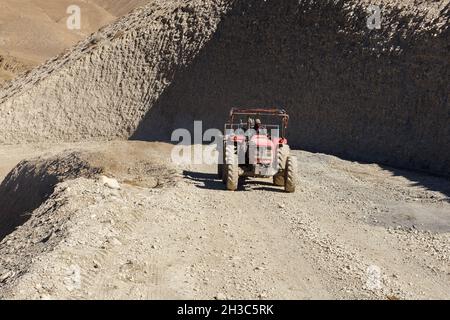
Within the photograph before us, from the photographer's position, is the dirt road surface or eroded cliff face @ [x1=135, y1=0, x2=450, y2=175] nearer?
the dirt road surface

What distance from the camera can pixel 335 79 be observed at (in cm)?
2666

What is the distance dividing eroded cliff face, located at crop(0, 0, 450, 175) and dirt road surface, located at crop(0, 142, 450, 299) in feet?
21.7

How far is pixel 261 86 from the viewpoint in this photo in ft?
98.5

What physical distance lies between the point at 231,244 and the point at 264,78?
19107 millimetres

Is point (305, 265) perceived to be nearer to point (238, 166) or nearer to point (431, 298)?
point (431, 298)

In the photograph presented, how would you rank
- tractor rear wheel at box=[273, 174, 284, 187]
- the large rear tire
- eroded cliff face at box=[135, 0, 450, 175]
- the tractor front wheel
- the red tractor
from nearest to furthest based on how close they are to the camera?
the tractor front wheel < the red tractor < the large rear tire < tractor rear wheel at box=[273, 174, 284, 187] < eroded cliff face at box=[135, 0, 450, 175]

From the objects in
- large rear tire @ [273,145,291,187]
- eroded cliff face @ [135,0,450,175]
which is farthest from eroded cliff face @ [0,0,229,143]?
large rear tire @ [273,145,291,187]

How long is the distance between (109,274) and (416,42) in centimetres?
1869

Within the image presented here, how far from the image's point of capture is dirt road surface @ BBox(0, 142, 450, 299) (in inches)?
385

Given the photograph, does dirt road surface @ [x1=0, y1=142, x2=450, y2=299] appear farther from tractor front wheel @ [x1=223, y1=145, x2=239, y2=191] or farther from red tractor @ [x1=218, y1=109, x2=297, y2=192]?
red tractor @ [x1=218, y1=109, x2=297, y2=192]

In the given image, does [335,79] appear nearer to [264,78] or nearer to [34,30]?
[264,78]

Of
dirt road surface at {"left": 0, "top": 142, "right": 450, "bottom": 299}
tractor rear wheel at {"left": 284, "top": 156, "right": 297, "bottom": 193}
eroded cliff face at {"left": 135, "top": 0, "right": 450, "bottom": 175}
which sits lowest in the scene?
dirt road surface at {"left": 0, "top": 142, "right": 450, "bottom": 299}

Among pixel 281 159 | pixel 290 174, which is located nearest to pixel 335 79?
pixel 281 159
